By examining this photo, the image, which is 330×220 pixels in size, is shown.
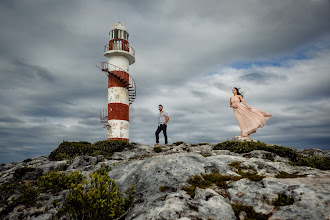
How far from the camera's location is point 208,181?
21.2 feet

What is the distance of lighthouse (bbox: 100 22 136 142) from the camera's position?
992 inches

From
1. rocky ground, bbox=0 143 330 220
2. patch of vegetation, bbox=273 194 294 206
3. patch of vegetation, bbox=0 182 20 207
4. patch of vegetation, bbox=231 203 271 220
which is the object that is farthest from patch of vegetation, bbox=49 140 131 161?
patch of vegetation, bbox=273 194 294 206

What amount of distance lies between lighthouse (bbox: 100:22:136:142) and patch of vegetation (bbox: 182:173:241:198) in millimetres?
19363

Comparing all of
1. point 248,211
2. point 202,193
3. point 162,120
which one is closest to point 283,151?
point 162,120

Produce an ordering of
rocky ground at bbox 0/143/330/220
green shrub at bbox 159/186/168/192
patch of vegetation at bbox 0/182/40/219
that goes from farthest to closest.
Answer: patch of vegetation at bbox 0/182/40/219
green shrub at bbox 159/186/168/192
rocky ground at bbox 0/143/330/220

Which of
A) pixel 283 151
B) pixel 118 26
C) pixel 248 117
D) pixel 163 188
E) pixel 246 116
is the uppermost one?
pixel 118 26

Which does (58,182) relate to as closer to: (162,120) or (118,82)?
(162,120)

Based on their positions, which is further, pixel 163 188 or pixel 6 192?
pixel 6 192

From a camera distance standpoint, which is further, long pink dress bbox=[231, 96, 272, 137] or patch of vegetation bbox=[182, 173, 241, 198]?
long pink dress bbox=[231, 96, 272, 137]

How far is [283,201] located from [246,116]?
1363 centimetres

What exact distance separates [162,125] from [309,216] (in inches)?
552

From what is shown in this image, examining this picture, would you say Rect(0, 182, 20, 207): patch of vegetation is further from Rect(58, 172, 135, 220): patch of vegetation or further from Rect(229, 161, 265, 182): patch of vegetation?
Rect(229, 161, 265, 182): patch of vegetation

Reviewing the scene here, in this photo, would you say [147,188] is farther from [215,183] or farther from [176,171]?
[215,183]

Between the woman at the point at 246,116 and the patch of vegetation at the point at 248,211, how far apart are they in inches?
523
